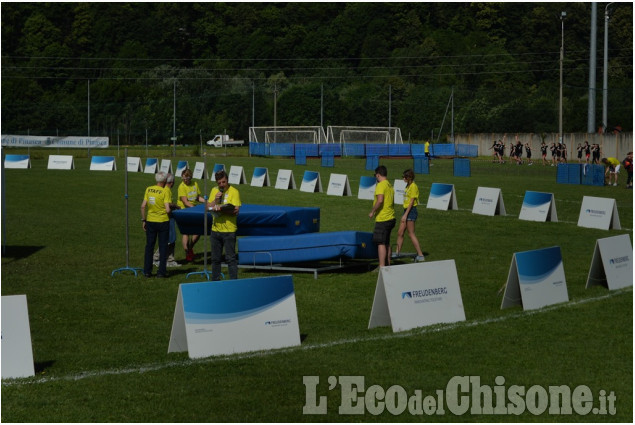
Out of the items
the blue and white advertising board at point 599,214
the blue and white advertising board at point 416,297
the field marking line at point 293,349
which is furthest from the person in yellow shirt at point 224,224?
the blue and white advertising board at point 599,214

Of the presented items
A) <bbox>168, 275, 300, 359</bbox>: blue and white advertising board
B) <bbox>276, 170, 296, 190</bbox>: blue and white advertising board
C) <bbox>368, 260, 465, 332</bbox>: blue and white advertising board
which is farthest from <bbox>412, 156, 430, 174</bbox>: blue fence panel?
<bbox>168, 275, 300, 359</bbox>: blue and white advertising board

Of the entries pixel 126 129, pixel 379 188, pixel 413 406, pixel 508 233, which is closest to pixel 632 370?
pixel 413 406

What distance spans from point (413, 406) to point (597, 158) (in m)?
54.4

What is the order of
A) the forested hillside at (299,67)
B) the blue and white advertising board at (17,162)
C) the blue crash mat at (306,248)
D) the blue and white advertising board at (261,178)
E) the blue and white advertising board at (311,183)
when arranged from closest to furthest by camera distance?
the blue crash mat at (306,248) < the blue and white advertising board at (311,183) < the blue and white advertising board at (261,178) < the blue and white advertising board at (17,162) < the forested hillside at (299,67)

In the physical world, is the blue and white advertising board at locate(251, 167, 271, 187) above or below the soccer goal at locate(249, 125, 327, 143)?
below

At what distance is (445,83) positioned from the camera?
343 ft

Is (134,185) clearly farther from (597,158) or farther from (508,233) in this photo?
(597,158)

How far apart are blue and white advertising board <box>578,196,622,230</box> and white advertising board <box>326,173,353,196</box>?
12.0 meters

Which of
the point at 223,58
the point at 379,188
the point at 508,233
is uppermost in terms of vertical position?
the point at 223,58

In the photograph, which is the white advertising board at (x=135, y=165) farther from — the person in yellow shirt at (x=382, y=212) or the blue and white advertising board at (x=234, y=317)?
the blue and white advertising board at (x=234, y=317)

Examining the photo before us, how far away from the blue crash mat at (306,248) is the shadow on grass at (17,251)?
5.66 meters

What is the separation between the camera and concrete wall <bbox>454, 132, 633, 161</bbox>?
67.0 meters

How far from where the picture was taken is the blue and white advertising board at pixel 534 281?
15477 millimetres

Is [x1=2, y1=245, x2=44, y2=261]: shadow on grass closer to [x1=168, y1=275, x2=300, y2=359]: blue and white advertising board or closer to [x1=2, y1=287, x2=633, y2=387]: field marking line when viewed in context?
[x1=168, y1=275, x2=300, y2=359]: blue and white advertising board
